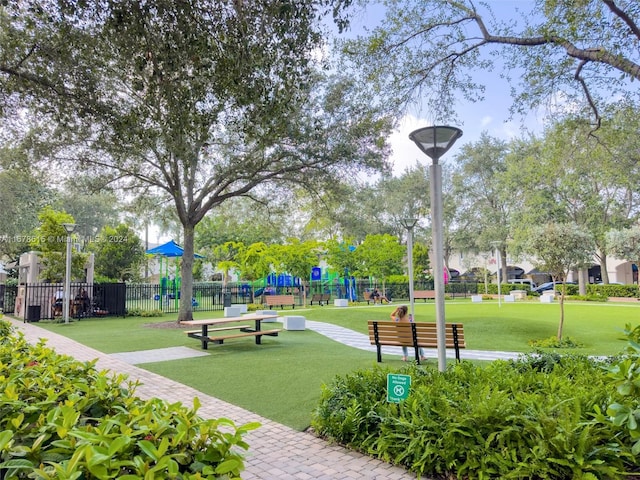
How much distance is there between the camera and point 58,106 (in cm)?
836

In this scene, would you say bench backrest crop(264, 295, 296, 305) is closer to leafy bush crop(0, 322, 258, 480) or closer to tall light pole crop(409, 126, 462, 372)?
tall light pole crop(409, 126, 462, 372)

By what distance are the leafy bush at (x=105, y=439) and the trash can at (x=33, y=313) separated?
743 inches

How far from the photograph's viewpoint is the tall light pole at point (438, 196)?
519 centimetres

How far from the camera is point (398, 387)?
4.47 m

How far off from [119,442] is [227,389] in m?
5.30

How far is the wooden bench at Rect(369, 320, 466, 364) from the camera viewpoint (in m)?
8.29

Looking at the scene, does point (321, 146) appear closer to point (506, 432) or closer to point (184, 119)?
point (184, 119)

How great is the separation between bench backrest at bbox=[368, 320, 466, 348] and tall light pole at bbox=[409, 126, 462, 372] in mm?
3036

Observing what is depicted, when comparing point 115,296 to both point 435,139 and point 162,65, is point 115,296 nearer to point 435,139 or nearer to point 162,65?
point 162,65

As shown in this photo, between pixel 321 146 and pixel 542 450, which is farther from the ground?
pixel 321 146

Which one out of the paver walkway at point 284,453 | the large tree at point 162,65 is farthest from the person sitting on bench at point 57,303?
the paver walkway at point 284,453

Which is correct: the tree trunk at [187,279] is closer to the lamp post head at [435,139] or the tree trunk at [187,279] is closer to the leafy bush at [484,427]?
the leafy bush at [484,427]

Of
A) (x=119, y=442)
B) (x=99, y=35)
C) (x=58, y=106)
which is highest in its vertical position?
(x=99, y=35)

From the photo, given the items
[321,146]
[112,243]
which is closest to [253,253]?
[112,243]
